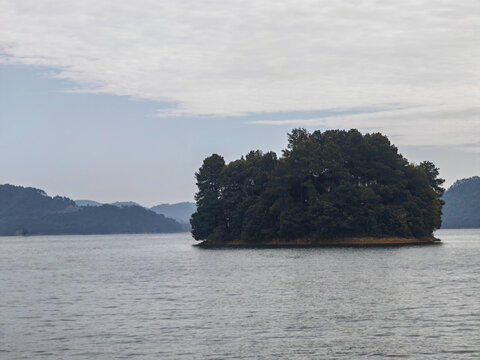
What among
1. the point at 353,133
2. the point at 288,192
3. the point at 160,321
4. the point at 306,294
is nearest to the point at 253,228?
the point at 288,192

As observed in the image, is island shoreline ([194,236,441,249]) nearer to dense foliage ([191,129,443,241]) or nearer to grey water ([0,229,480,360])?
dense foliage ([191,129,443,241])

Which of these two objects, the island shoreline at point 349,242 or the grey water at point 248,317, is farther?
the island shoreline at point 349,242

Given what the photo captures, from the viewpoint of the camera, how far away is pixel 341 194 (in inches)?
7131

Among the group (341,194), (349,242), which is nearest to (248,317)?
(341,194)

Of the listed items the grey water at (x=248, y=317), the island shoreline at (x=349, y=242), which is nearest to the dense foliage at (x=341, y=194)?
the island shoreline at (x=349, y=242)

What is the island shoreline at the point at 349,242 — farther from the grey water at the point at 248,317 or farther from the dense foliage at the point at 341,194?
the grey water at the point at 248,317

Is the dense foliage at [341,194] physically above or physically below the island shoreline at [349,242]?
above

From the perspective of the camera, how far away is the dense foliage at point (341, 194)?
182000mm

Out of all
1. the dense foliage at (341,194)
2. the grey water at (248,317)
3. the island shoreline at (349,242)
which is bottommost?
the grey water at (248,317)

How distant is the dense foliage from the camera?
597 ft

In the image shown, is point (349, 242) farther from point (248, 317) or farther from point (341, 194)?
point (248, 317)

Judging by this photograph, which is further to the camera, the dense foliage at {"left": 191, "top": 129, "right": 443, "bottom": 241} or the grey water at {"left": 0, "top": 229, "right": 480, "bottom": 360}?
the dense foliage at {"left": 191, "top": 129, "right": 443, "bottom": 241}

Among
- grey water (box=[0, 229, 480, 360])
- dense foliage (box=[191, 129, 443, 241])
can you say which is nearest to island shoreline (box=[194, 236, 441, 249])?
dense foliage (box=[191, 129, 443, 241])

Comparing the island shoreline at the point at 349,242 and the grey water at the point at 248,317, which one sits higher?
the island shoreline at the point at 349,242
